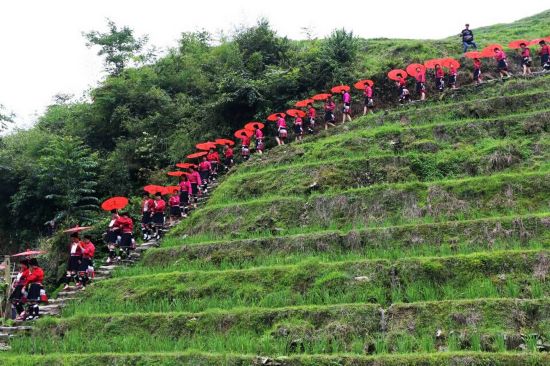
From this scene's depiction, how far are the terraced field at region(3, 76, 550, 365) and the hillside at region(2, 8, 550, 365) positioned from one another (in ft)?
0.11

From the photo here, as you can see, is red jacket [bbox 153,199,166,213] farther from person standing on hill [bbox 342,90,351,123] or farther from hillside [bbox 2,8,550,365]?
person standing on hill [bbox 342,90,351,123]

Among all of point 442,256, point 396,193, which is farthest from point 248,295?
point 396,193

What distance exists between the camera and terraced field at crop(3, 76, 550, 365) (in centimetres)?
847

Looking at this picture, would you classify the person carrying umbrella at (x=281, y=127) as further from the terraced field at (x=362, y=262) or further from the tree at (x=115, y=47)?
the tree at (x=115, y=47)

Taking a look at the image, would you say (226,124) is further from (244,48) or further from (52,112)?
(52,112)

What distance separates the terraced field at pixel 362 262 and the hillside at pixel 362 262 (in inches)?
1.4

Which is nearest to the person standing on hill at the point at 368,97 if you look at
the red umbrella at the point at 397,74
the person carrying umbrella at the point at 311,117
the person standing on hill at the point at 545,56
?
the red umbrella at the point at 397,74

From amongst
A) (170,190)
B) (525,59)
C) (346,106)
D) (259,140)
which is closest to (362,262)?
(170,190)

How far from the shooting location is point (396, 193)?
13633mm

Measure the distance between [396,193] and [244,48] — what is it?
15.1 meters

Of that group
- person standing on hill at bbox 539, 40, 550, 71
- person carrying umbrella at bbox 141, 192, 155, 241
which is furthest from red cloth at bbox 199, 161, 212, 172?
person standing on hill at bbox 539, 40, 550, 71

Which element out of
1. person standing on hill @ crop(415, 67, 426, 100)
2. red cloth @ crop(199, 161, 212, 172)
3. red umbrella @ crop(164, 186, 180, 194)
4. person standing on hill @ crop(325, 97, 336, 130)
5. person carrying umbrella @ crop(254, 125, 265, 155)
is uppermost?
person standing on hill @ crop(415, 67, 426, 100)

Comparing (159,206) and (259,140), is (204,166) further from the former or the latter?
(159,206)

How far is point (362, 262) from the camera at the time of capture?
10.6 m
